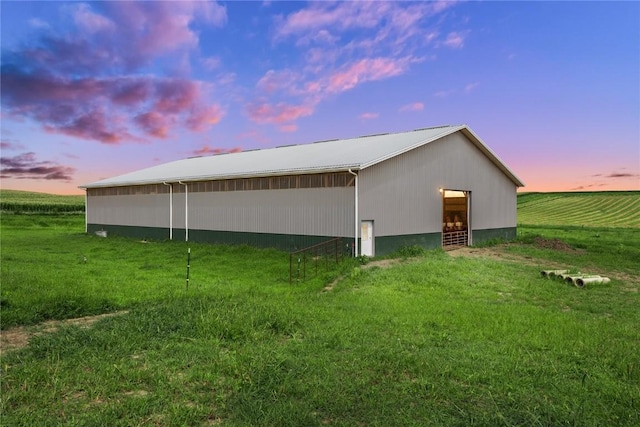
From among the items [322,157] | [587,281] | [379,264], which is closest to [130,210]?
[322,157]

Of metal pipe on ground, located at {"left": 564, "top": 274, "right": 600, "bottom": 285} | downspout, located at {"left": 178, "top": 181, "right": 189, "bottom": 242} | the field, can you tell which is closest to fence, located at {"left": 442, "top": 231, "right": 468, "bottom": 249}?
the field

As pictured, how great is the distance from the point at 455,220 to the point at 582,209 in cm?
3661

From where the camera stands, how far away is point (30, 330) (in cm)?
830

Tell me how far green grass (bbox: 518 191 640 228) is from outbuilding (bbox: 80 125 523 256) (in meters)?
20.7

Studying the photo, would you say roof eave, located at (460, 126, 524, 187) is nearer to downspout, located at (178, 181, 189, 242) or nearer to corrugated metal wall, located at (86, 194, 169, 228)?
downspout, located at (178, 181, 189, 242)

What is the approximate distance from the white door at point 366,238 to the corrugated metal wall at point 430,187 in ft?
0.95

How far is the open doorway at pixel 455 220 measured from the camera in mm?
24234

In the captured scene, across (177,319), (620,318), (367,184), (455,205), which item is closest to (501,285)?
(620,318)

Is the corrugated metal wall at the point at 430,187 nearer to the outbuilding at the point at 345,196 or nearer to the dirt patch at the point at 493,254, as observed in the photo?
the outbuilding at the point at 345,196

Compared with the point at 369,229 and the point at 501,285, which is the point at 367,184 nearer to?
the point at 369,229

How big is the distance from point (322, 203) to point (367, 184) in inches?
84.6

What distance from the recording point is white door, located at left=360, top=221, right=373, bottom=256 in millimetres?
18562

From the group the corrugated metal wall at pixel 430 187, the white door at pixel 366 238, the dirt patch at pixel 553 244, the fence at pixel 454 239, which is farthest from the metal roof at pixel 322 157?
the fence at pixel 454 239

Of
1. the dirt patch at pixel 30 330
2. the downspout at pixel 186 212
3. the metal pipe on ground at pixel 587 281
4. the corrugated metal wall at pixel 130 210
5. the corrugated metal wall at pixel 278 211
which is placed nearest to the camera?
the dirt patch at pixel 30 330
